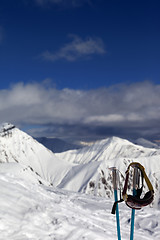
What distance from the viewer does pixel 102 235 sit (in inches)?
426

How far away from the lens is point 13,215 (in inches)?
431

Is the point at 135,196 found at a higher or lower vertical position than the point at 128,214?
higher

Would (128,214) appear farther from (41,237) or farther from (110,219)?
(41,237)

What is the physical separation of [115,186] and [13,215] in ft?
20.7

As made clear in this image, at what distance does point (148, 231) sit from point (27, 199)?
7.35m

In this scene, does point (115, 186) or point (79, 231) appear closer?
point (115, 186)

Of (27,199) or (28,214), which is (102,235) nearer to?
(28,214)

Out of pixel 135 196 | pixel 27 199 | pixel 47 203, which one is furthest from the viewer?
pixel 47 203

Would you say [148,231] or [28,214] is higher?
[28,214]

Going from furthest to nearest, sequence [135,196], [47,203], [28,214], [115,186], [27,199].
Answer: [47,203] < [27,199] < [28,214] < [115,186] < [135,196]

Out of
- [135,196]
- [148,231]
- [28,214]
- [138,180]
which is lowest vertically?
[148,231]

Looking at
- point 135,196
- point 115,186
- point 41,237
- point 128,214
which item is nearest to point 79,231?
point 41,237

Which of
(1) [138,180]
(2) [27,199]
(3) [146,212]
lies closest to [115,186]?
(1) [138,180]

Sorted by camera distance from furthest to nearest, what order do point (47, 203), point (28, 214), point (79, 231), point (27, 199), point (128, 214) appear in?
point (128, 214), point (47, 203), point (27, 199), point (28, 214), point (79, 231)
